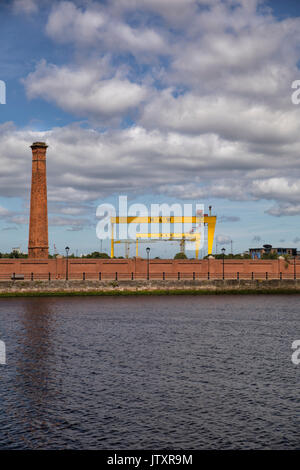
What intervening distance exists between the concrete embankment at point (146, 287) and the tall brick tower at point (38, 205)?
5.08 meters

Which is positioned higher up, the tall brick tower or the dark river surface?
the tall brick tower

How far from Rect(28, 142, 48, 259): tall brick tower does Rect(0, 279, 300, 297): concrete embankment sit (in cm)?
508

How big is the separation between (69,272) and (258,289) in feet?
57.6

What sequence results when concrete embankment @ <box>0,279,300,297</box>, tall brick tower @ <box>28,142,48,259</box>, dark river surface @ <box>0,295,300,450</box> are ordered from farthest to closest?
1. tall brick tower @ <box>28,142,48,259</box>
2. concrete embankment @ <box>0,279,300,297</box>
3. dark river surface @ <box>0,295,300,450</box>

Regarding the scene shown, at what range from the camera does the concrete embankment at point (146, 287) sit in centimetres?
4244

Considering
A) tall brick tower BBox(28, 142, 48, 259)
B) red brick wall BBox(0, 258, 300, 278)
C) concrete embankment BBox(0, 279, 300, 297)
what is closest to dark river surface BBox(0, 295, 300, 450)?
concrete embankment BBox(0, 279, 300, 297)

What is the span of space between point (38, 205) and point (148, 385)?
34988 millimetres

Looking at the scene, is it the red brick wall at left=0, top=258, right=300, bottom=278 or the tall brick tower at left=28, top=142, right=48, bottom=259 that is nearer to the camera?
the tall brick tower at left=28, top=142, right=48, bottom=259

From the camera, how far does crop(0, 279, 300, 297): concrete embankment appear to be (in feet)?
139

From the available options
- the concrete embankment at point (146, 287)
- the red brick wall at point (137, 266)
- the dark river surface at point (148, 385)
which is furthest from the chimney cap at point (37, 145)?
the dark river surface at point (148, 385)

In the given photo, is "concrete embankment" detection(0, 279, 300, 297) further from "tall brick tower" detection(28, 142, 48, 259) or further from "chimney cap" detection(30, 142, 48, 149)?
"chimney cap" detection(30, 142, 48, 149)

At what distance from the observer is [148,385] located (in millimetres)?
12969

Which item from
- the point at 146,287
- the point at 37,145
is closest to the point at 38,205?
the point at 37,145
